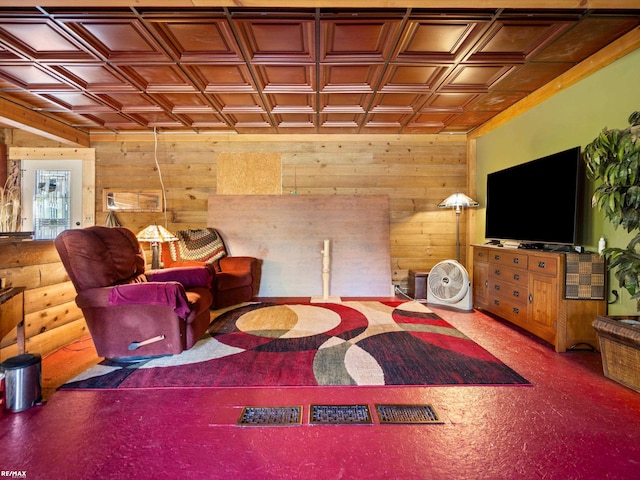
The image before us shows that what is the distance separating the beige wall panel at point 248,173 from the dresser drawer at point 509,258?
10.1 ft

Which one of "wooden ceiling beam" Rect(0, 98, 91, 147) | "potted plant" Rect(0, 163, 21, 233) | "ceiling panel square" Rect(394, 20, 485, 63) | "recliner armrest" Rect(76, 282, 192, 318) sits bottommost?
"recliner armrest" Rect(76, 282, 192, 318)

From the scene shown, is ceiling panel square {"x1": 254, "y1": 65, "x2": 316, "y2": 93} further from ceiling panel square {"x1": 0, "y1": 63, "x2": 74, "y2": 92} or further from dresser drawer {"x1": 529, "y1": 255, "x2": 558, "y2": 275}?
dresser drawer {"x1": 529, "y1": 255, "x2": 558, "y2": 275}

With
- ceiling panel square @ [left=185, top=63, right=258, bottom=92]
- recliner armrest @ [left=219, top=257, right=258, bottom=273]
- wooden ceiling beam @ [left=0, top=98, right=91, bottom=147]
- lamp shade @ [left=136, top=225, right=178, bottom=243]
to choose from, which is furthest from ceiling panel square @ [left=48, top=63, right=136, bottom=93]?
recliner armrest @ [left=219, top=257, right=258, bottom=273]

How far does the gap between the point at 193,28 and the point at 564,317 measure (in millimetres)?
3698

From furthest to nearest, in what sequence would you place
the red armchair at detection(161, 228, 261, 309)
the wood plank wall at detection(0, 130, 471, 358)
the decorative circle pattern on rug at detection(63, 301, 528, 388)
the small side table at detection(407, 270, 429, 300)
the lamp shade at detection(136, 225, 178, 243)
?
1. the wood plank wall at detection(0, 130, 471, 358)
2. the small side table at detection(407, 270, 429, 300)
3. the red armchair at detection(161, 228, 261, 309)
4. the lamp shade at detection(136, 225, 178, 243)
5. the decorative circle pattern on rug at detection(63, 301, 528, 388)

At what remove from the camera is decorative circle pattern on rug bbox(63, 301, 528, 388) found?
2.09 meters

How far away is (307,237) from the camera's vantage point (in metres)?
4.72

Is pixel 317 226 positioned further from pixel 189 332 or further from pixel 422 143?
pixel 189 332

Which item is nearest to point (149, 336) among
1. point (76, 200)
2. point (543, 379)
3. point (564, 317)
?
point (543, 379)

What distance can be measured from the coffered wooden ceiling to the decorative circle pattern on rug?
2436 mm

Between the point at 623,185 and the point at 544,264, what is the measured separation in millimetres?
927

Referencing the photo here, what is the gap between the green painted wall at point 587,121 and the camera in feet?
7.95

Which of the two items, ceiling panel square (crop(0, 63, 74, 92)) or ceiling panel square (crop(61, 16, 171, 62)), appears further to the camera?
ceiling panel square (crop(0, 63, 74, 92))

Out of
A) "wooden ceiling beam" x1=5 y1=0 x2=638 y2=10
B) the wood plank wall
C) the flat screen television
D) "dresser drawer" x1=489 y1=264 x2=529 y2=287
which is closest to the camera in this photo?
"wooden ceiling beam" x1=5 y1=0 x2=638 y2=10
